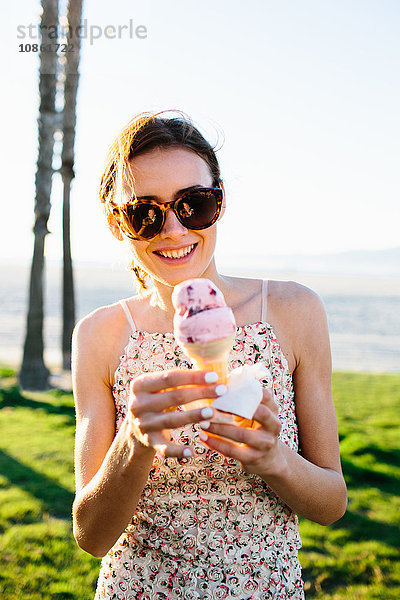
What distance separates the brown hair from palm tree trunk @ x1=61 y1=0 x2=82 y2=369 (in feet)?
30.7

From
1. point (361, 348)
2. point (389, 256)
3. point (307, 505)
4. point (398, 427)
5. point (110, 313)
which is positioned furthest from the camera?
point (389, 256)

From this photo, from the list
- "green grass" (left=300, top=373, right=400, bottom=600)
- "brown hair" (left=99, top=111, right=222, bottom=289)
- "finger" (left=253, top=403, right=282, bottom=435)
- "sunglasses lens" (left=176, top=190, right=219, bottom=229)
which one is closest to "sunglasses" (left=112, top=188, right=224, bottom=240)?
"sunglasses lens" (left=176, top=190, right=219, bottom=229)

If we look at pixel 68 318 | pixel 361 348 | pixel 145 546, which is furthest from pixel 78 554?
pixel 361 348

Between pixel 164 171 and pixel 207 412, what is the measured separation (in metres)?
0.96

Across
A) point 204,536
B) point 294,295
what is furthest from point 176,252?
point 204,536

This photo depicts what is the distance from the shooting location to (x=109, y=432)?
2.17 meters

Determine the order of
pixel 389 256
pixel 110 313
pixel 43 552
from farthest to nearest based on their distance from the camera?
pixel 389 256 < pixel 43 552 < pixel 110 313

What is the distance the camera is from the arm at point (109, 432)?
1533 millimetres

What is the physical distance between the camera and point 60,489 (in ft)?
19.8

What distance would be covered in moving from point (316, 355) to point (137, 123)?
1.19 metres

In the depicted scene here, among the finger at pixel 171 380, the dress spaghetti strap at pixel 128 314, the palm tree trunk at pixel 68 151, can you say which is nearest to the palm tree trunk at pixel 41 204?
the palm tree trunk at pixel 68 151

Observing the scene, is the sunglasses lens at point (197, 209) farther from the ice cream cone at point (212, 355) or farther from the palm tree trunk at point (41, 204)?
the palm tree trunk at point (41, 204)

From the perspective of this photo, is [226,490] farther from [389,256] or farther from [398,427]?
[389,256]

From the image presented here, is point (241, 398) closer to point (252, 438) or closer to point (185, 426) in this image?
point (252, 438)
